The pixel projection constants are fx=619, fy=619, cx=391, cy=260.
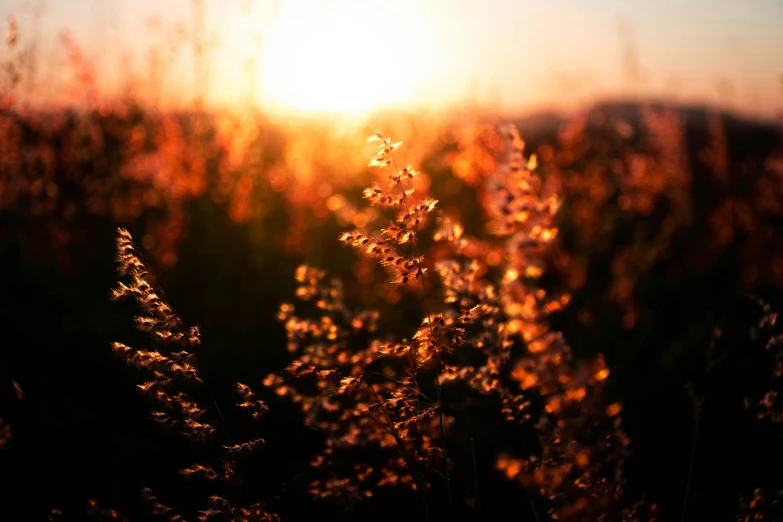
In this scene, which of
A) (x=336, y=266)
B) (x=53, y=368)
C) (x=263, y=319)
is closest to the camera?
(x=53, y=368)

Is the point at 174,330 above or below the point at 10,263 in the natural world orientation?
below

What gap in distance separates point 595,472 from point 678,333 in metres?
2.50

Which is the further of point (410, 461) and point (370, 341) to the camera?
point (370, 341)

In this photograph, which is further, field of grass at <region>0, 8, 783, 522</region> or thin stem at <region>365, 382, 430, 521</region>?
field of grass at <region>0, 8, 783, 522</region>

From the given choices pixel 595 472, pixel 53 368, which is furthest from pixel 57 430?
pixel 595 472

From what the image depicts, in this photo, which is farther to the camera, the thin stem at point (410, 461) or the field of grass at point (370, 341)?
the field of grass at point (370, 341)

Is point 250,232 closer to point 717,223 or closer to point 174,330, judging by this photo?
point 174,330

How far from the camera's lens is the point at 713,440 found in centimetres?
273

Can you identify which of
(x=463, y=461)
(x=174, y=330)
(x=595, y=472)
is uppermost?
(x=174, y=330)

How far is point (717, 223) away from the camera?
525 cm

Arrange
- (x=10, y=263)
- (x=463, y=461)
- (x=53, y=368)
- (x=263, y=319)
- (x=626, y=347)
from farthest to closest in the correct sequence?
(x=10, y=263) → (x=263, y=319) → (x=626, y=347) → (x=53, y=368) → (x=463, y=461)

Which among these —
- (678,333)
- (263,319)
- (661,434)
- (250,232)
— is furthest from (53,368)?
(678,333)

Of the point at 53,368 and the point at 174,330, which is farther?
the point at 53,368

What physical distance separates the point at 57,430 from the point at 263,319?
1.35 metres
